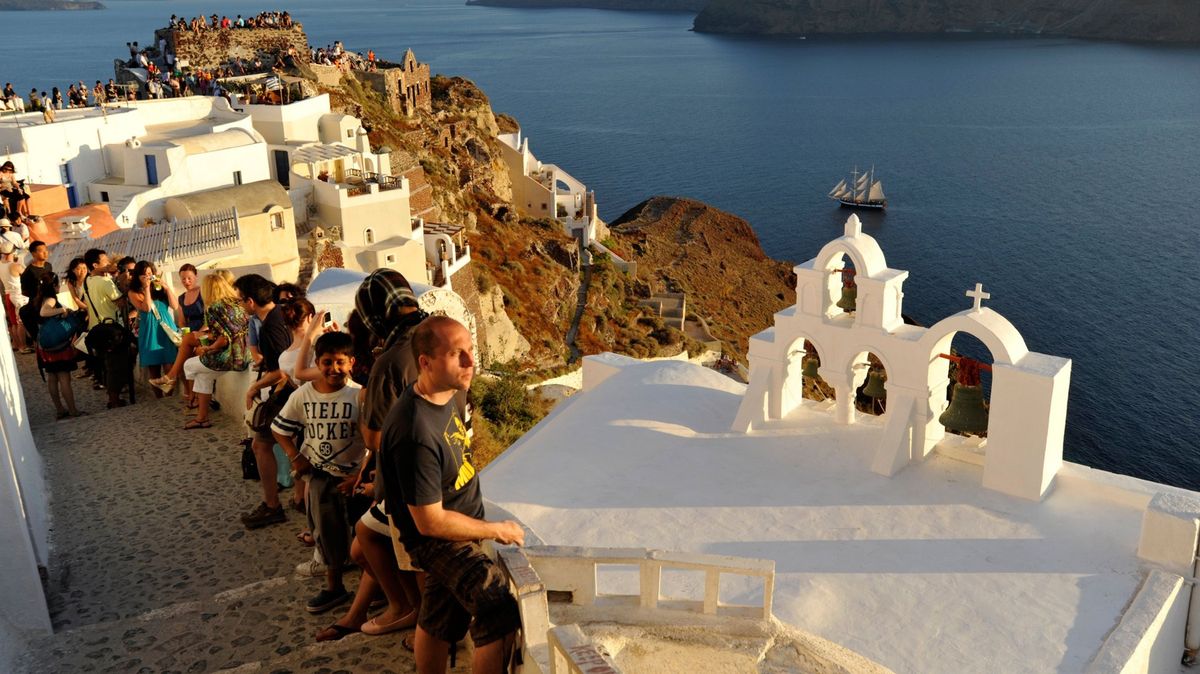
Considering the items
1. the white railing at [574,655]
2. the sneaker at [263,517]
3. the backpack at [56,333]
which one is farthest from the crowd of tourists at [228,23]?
the white railing at [574,655]

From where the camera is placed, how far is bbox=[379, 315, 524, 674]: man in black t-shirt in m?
3.92

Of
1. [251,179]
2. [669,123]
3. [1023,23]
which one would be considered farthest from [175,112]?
[1023,23]

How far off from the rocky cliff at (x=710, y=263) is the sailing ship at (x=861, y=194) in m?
8.26

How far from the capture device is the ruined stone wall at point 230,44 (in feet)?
131

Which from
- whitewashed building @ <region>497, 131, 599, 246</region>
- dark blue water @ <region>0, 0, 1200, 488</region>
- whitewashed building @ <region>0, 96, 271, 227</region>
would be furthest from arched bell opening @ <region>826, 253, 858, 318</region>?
whitewashed building @ <region>497, 131, 599, 246</region>

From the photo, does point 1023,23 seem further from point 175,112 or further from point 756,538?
point 756,538

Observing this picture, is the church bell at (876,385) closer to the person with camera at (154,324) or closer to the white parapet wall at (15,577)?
the person with camera at (154,324)

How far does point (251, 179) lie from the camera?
26.6 meters

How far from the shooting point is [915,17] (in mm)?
152250

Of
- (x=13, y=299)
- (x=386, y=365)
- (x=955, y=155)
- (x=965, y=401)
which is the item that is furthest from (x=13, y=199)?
(x=955, y=155)

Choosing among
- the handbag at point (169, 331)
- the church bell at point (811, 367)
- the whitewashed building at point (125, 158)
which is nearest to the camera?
the handbag at point (169, 331)

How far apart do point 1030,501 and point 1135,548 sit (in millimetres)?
928

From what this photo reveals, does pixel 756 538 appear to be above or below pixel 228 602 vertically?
below

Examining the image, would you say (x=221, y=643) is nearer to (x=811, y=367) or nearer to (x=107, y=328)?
(x=107, y=328)
